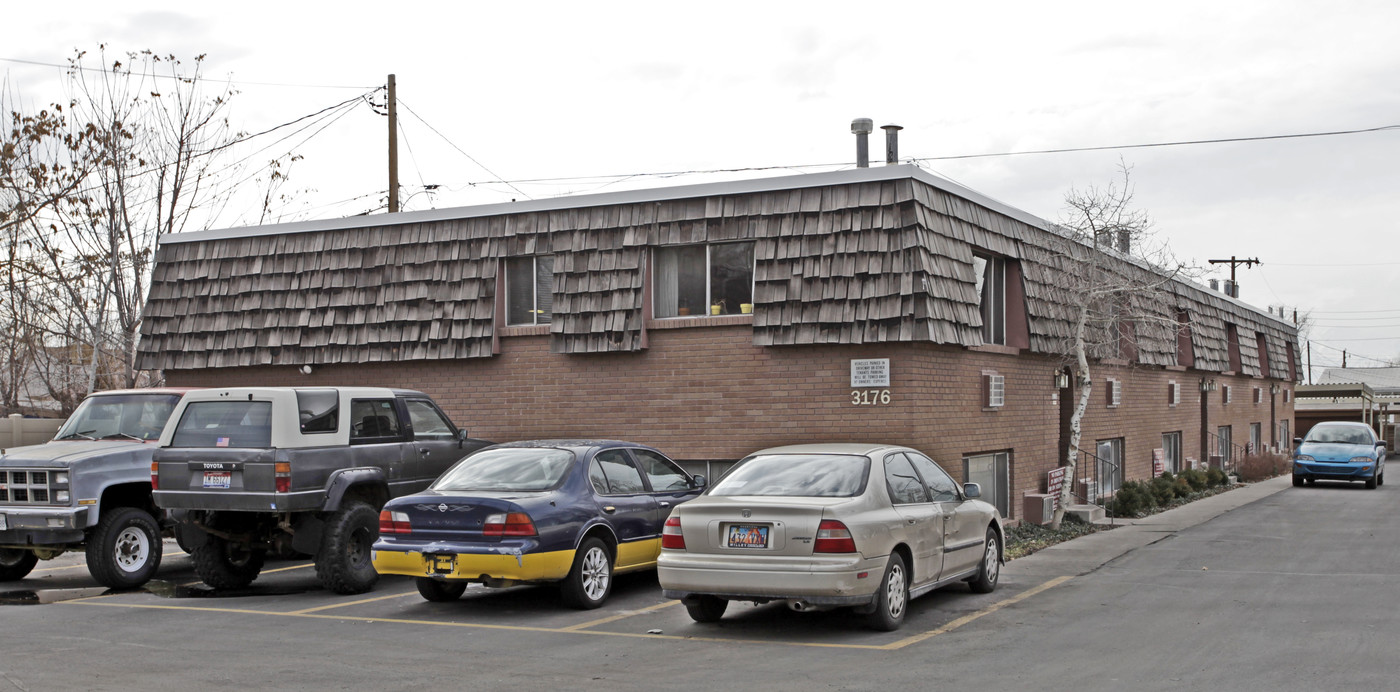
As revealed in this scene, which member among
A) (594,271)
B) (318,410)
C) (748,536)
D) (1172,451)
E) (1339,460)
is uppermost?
(594,271)

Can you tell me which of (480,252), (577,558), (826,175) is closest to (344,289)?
(480,252)

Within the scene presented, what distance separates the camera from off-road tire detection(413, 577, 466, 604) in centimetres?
1130

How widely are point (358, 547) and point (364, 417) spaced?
1.41 meters

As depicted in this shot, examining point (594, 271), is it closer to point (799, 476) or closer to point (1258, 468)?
point (799, 476)

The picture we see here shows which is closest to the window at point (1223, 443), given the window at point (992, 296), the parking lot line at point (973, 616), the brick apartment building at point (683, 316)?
the brick apartment building at point (683, 316)

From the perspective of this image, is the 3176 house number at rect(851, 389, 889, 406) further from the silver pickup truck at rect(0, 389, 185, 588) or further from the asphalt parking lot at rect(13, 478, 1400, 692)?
the silver pickup truck at rect(0, 389, 185, 588)

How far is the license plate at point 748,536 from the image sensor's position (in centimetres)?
922

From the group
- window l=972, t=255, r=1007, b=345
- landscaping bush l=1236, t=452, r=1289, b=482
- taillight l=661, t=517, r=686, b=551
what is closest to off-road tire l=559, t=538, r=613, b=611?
taillight l=661, t=517, r=686, b=551

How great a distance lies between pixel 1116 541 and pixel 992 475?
6.22ft

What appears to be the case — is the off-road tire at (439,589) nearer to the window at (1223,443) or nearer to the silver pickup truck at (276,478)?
the silver pickup truck at (276,478)

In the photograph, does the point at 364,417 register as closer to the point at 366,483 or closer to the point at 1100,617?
the point at 366,483

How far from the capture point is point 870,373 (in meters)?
14.9

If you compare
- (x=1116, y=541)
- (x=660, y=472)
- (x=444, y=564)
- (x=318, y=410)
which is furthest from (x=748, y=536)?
(x=1116, y=541)

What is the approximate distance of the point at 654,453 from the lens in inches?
496
